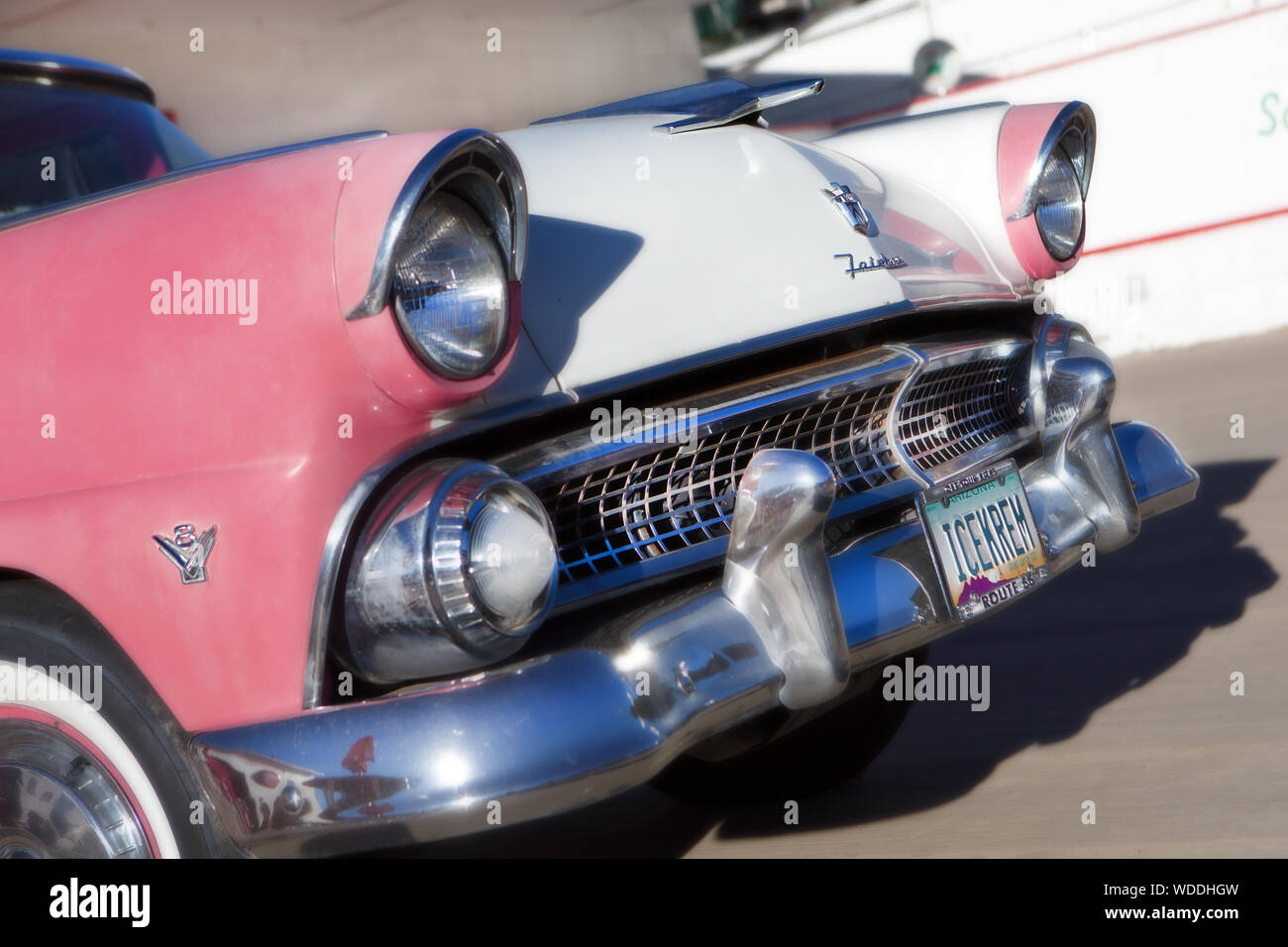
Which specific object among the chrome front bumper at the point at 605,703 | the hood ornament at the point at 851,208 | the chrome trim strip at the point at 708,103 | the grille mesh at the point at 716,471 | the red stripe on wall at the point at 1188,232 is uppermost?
the red stripe on wall at the point at 1188,232

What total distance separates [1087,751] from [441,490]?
5.55 feet

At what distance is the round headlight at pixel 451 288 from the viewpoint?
172cm

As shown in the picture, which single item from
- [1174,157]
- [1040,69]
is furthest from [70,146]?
[1040,69]

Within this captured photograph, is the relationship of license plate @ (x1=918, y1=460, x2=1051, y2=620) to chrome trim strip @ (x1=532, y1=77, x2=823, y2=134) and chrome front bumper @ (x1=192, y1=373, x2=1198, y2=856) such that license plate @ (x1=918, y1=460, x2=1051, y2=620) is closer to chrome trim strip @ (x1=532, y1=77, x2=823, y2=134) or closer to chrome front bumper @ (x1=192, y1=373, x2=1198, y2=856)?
chrome front bumper @ (x1=192, y1=373, x2=1198, y2=856)

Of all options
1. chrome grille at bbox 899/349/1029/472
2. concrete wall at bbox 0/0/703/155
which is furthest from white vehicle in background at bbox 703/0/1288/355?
chrome grille at bbox 899/349/1029/472

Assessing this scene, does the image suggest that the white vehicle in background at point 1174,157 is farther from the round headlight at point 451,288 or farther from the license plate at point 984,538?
the round headlight at point 451,288

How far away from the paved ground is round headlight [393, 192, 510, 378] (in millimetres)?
1310

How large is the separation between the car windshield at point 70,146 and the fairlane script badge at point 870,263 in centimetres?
139

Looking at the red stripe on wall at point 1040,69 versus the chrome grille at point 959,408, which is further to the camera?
the red stripe on wall at point 1040,69

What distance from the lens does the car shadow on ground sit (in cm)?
283

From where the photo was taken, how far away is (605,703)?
68.2 inches

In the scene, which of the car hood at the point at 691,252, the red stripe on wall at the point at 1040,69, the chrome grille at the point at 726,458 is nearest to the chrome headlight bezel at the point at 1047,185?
the car hood at the point at 691,252

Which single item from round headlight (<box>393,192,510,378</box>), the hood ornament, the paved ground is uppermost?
the hood ornament

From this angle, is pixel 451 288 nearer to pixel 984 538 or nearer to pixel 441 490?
pixel 441 490
